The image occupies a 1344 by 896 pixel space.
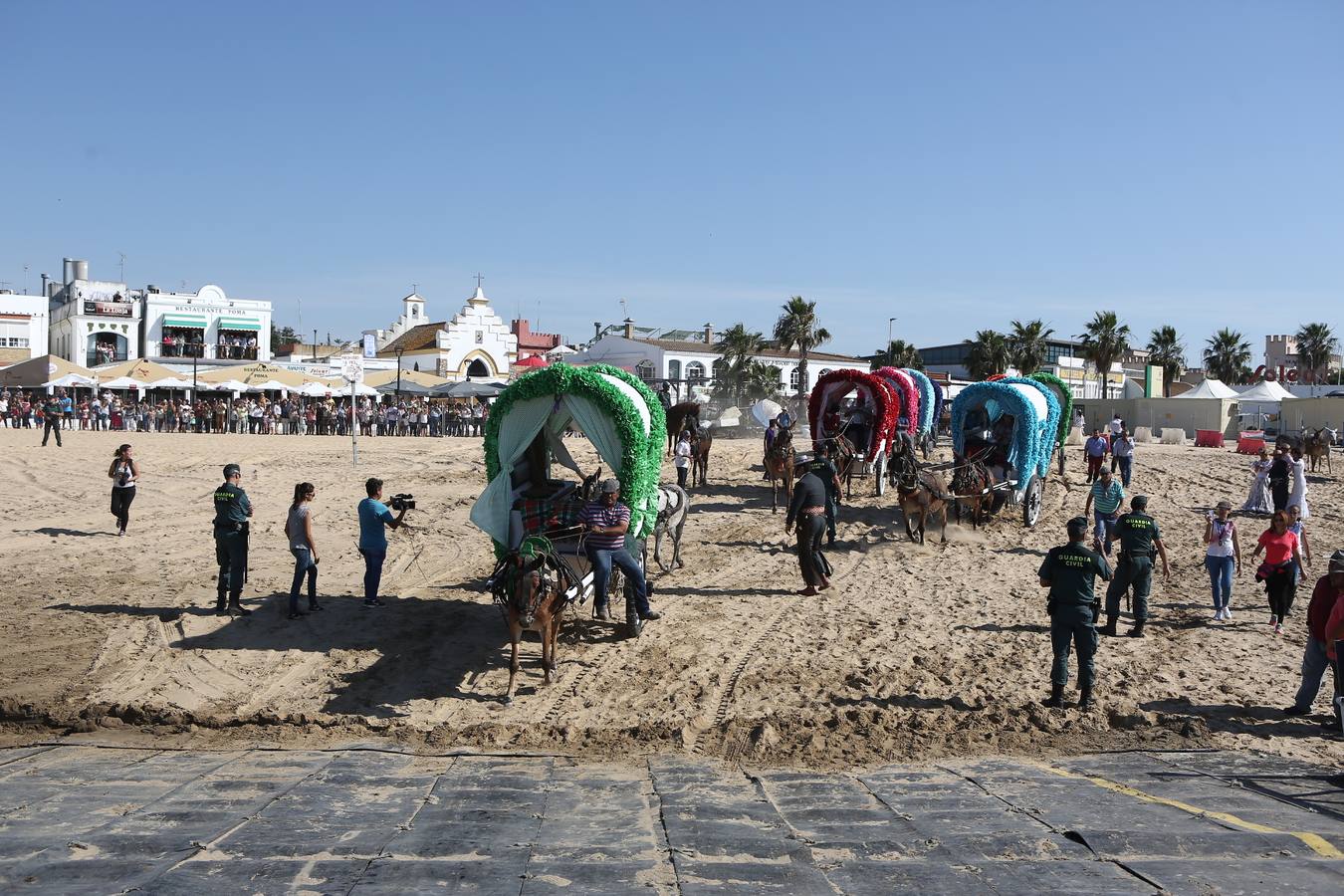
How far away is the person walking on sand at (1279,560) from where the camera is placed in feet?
35.9

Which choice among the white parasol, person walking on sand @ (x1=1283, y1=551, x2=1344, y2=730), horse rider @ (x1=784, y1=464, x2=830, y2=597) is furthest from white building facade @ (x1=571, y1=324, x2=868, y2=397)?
person walking on sand @ (x1=1283, y1=551, x2=1344, y2=730)

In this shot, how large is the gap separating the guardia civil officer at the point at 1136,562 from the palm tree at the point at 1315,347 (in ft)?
218

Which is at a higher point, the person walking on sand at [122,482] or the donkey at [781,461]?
the donkey at [781,461]

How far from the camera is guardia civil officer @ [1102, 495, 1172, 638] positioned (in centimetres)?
1080

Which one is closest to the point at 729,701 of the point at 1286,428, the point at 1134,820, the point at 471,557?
the point at 1134,820

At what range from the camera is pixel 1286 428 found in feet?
141

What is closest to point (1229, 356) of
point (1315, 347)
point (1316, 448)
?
point (1315, 347)

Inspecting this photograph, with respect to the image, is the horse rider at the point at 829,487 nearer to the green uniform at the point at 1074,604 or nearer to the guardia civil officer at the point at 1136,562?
the guardia civil officer at the point at 1136,562

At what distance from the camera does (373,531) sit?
11727mm

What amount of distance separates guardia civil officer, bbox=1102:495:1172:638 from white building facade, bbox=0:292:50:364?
5932cm

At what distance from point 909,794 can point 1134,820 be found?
1.37m

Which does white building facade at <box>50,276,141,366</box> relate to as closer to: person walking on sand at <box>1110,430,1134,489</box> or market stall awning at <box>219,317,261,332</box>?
market stall awning at <box>219,317,261,332</box>

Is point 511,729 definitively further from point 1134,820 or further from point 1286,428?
point 1286,428

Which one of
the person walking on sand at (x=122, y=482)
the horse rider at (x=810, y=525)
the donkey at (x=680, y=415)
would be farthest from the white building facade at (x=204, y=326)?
the horse rider at (x=810, y=525)
